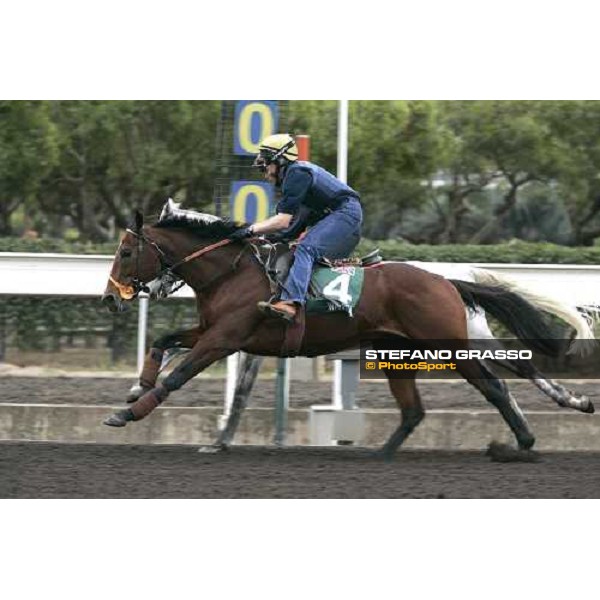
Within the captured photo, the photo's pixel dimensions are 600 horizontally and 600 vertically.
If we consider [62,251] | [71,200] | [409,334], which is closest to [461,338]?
[409,334]

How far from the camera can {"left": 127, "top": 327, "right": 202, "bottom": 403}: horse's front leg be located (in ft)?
30.9

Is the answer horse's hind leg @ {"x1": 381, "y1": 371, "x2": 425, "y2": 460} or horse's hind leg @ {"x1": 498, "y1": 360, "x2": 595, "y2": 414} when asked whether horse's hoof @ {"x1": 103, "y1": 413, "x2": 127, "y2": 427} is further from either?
horse's hind leg @ {"x1": 498, "y1": 360, "x2": 595, "y2": 414}

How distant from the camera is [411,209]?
23.3 metres

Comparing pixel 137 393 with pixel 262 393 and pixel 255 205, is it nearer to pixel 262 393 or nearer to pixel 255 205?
pixel 255 205

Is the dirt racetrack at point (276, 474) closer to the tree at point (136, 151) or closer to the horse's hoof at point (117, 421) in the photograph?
the horse's hoof at point (117, 421)

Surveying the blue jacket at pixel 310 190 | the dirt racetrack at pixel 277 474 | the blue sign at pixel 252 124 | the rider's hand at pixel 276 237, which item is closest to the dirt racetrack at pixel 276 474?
the dirt racetrack at pixel 277 474

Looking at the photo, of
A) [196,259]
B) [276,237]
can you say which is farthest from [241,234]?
[196,259]

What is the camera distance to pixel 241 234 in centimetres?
947

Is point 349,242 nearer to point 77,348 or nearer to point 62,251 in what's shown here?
point 77,348

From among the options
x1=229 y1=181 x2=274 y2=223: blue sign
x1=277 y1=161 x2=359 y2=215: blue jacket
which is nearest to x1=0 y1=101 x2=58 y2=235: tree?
x1=229 y1=181 x2=274 y2=223: blue sign

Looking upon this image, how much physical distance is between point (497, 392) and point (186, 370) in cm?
225

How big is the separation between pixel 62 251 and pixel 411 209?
355 inches

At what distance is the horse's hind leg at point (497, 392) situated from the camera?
953cm

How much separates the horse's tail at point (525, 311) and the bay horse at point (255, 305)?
0.33 m
